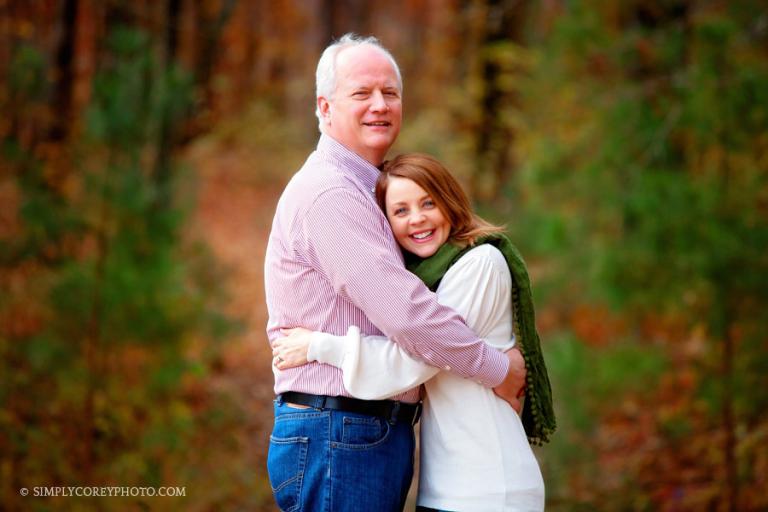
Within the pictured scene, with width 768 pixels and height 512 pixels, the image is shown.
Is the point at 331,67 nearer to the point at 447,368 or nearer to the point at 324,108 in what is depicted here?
the point at 324,108

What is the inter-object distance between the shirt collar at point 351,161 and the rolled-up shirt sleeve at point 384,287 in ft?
0.62

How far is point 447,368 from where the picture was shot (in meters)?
2.42

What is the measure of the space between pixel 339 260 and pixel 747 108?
3828 millimetres

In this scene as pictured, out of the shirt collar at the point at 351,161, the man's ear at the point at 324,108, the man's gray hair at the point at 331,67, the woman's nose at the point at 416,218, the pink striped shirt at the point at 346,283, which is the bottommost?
the pink striped shirt at the point at 346,283

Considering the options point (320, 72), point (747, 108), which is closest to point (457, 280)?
point (320, 72)

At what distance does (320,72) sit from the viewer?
279 centimetres

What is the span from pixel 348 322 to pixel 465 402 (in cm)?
40

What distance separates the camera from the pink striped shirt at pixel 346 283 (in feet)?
7.79

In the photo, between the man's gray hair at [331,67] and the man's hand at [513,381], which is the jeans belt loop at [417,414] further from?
the man's gray hair at [331,67]

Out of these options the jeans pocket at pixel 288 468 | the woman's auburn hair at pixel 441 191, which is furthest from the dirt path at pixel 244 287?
the woman's auburn hair at pixel 441 191

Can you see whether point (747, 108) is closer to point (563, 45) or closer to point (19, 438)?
point (563, 45)

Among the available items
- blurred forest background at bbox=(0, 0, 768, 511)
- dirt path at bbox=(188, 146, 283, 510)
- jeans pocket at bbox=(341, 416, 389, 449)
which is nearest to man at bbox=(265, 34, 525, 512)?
jeans pocket at bbox=(341, 416, 389, 449)

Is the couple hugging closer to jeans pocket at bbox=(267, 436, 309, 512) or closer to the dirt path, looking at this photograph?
jeans pocket at bbox=(267, 436, 309, 512)

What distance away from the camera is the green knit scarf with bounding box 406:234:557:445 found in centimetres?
255
